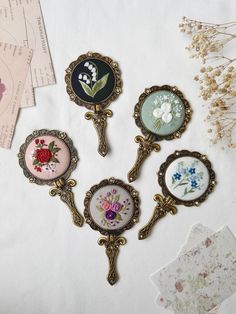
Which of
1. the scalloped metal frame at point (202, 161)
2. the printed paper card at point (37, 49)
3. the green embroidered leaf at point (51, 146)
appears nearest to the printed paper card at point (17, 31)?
the printed paper card at point (37, 49)

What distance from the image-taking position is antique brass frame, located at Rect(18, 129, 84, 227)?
100cm

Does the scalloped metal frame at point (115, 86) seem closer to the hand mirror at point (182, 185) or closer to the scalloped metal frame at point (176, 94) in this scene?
the scalloped metal frame at point (176, 94)

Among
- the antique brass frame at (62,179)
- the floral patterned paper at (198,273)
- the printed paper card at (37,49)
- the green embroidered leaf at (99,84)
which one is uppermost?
the printed paper card at (37,49)

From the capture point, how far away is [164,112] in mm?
1000

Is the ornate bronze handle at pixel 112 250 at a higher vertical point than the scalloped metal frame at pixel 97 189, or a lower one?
lower

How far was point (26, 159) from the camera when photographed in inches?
39.4

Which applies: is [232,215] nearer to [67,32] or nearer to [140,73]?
[140,73]

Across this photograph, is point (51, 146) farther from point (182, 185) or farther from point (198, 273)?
point (198, 273)

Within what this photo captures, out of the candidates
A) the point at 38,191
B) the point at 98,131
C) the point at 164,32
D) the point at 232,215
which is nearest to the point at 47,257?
the point at 38,191

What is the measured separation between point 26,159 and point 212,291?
0.56 metres

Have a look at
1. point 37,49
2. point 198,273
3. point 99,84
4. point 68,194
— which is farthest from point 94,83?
point 198,273

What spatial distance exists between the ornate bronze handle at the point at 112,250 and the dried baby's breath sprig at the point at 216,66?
0.33 meters

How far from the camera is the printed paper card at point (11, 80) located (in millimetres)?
1003

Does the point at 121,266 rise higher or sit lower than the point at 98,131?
lower
